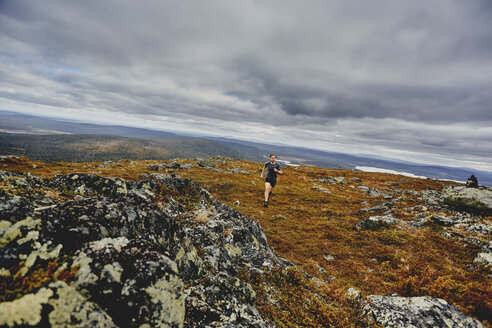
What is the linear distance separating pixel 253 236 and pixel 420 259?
37.1 ft

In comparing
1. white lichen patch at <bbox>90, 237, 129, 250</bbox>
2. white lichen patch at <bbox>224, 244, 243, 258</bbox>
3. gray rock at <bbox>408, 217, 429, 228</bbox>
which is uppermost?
white lichen patch at <bbox>90, 237, 129, 250</bbox>

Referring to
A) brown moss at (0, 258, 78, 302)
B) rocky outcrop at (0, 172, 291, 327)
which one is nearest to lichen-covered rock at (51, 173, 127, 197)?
rocky outcrop at (0, 172, 291, 327)

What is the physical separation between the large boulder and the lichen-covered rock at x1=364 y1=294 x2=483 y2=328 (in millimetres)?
18872

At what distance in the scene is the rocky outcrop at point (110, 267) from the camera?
3502mm

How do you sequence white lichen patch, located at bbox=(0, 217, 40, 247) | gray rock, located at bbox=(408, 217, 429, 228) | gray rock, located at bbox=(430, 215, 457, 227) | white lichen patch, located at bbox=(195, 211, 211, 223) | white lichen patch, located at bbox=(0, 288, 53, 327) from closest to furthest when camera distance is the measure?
1. white lichen patch, located at bbox=(0, 288, 53, 327)
2. white lichen patch, located at bbox=(0, 217, 40, 247)
3. white lichen patch, located at bbox=(195, 211, 211, 223)
4. gray rock, located at bbox=(430, 215, 457, 227)
5. gray rock, located at bbox=(408, 217, 429, 228)

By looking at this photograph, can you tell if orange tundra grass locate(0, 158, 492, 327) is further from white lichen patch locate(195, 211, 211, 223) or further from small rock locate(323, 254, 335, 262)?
white lichen patch locate(195, 211, 211, 223)

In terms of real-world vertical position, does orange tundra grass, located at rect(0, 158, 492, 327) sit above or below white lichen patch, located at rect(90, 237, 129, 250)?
below

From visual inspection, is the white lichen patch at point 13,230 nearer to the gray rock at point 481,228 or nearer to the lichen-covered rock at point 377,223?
the lichen-covered rock at point 377,223

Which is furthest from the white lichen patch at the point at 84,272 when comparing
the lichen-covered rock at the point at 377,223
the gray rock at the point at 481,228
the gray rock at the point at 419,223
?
the gray rock at the point at 481,228

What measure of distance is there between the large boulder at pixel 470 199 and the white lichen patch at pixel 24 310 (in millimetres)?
30321

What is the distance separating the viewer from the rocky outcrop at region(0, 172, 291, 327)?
350 cm

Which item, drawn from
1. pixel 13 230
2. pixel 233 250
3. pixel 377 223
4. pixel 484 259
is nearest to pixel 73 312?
pixel 13 230

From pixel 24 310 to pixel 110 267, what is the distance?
1589 millimetres

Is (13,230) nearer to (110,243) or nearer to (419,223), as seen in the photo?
(110,243)
